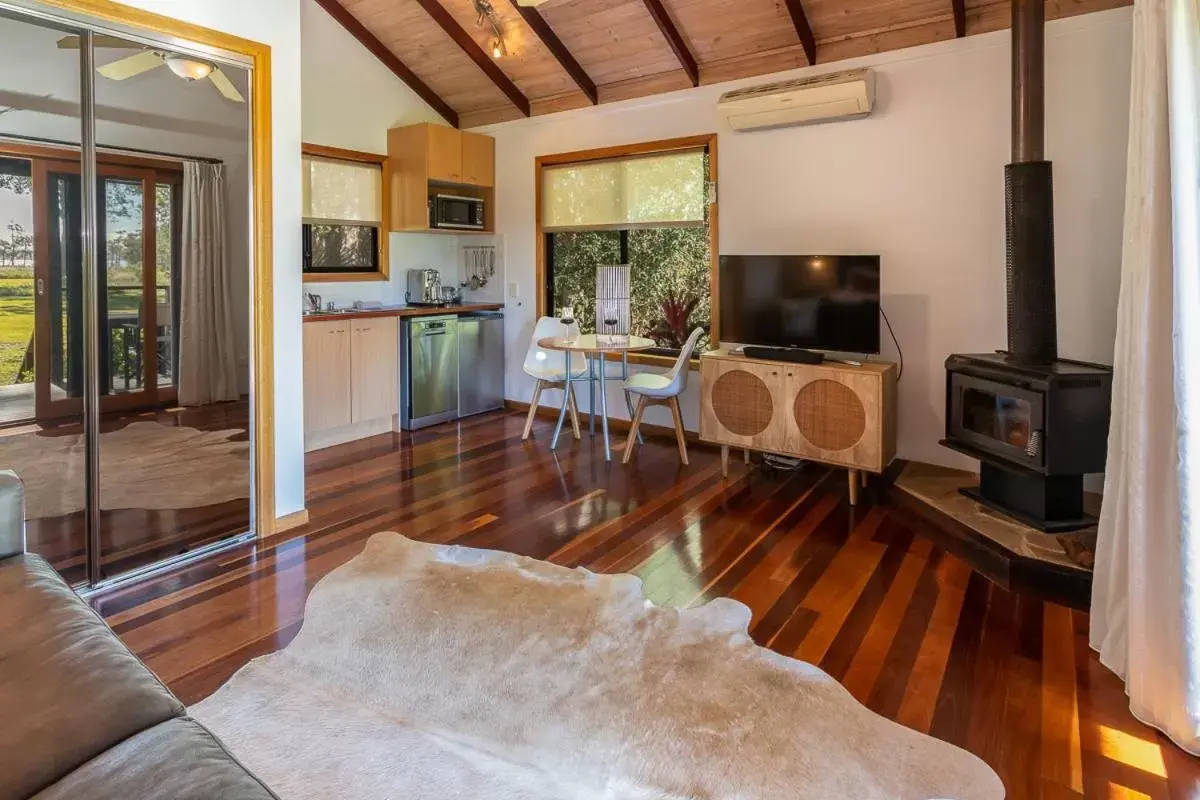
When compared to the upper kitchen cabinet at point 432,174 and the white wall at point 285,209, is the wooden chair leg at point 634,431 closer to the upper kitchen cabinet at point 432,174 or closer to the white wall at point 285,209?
the white wall at point 285,209

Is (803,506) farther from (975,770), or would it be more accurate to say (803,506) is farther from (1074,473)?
(975,770)

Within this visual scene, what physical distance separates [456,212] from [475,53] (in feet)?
4.07

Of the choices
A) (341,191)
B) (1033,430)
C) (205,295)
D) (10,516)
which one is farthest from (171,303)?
(1033,430)

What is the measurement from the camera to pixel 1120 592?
2371 mm

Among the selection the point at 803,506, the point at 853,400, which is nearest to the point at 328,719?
the point at 803,506

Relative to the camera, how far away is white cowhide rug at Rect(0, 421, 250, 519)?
2.82 meters

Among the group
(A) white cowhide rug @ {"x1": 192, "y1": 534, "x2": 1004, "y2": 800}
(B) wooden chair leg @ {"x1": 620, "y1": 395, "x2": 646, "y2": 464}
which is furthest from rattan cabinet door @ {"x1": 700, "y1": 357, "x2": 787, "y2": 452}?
(A) white cowhide rug @ {"x1": 192, "y1": 534, "x2": 1004, "y2": 800}

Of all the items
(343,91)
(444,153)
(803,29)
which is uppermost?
(343,91)

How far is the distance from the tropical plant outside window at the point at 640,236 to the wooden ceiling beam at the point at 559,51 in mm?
555

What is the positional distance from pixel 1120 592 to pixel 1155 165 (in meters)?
1.32

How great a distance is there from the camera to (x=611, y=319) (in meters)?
5.26

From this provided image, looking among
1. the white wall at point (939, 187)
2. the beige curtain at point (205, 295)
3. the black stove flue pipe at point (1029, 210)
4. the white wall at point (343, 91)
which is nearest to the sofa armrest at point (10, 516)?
the beige curtain at point (205, 295)

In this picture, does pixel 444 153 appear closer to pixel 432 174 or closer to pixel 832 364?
pixel 432 174

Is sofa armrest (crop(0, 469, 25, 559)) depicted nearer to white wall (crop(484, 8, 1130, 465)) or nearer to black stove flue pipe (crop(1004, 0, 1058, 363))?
black stove flue pipe (crop(1004, 0, 1058, 363))
